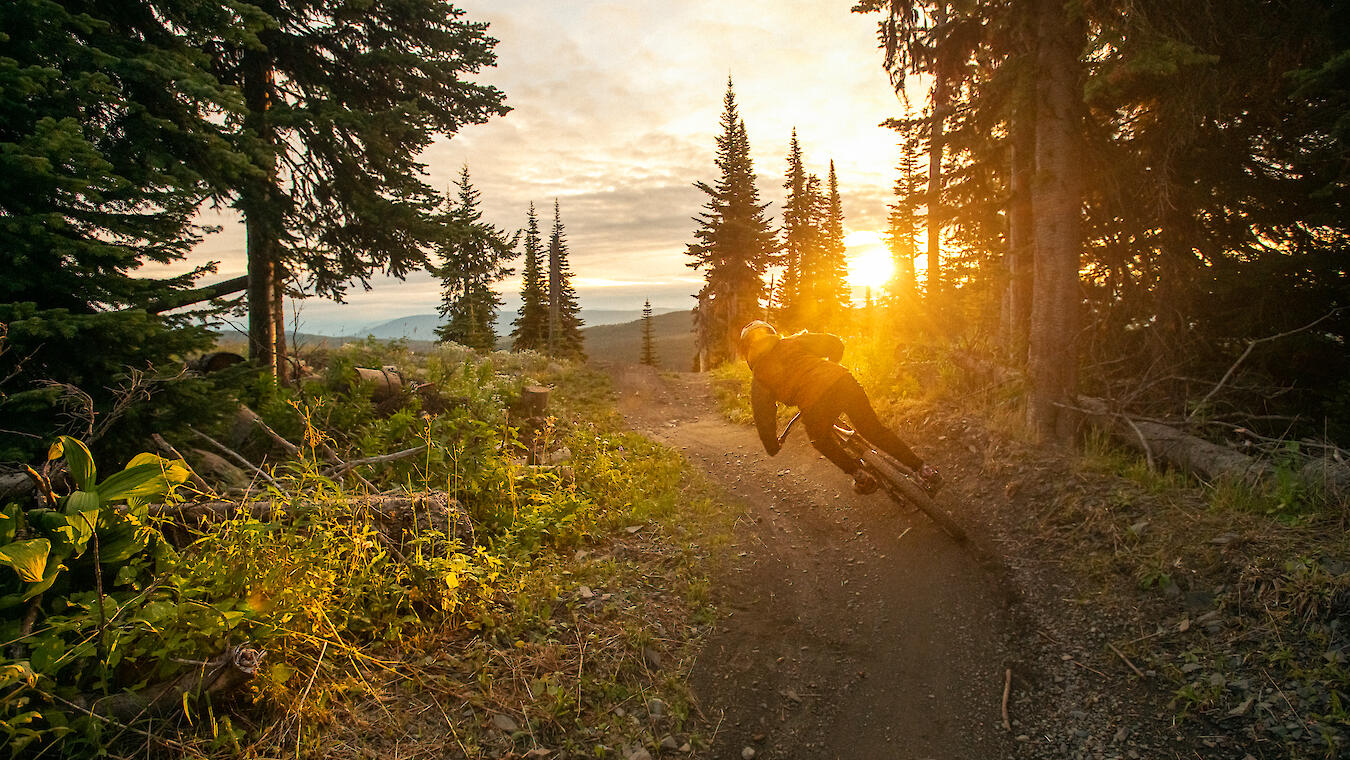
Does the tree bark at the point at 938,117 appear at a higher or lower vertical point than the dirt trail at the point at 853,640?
higher

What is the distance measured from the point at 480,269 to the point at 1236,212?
14215mm

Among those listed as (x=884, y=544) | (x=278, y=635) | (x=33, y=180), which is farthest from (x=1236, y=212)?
(x=33, y=180)

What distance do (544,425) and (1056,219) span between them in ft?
29.2

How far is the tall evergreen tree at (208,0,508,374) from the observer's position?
442 inches

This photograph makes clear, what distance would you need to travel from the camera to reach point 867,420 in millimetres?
7000

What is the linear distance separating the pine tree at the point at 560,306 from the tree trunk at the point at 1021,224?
33439mm

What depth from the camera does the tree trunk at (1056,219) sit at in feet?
25.2

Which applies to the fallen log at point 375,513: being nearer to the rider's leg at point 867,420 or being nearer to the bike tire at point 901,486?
the rider's leg at point 867,420

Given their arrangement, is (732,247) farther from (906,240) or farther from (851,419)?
(851,419)

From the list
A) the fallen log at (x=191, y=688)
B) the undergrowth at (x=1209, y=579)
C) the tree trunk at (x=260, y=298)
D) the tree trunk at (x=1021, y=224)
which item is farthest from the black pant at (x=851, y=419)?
the tree trunk at (x=260, y=298)

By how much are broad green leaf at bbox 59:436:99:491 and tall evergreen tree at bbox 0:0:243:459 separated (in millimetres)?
2235

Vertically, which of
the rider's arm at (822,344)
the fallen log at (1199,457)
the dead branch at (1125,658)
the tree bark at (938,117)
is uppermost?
the tree bark at (938,117)

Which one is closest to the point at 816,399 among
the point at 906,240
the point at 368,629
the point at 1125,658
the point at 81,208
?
the point at 1125,658

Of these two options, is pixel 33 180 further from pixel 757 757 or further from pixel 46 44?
pixel 757 757
